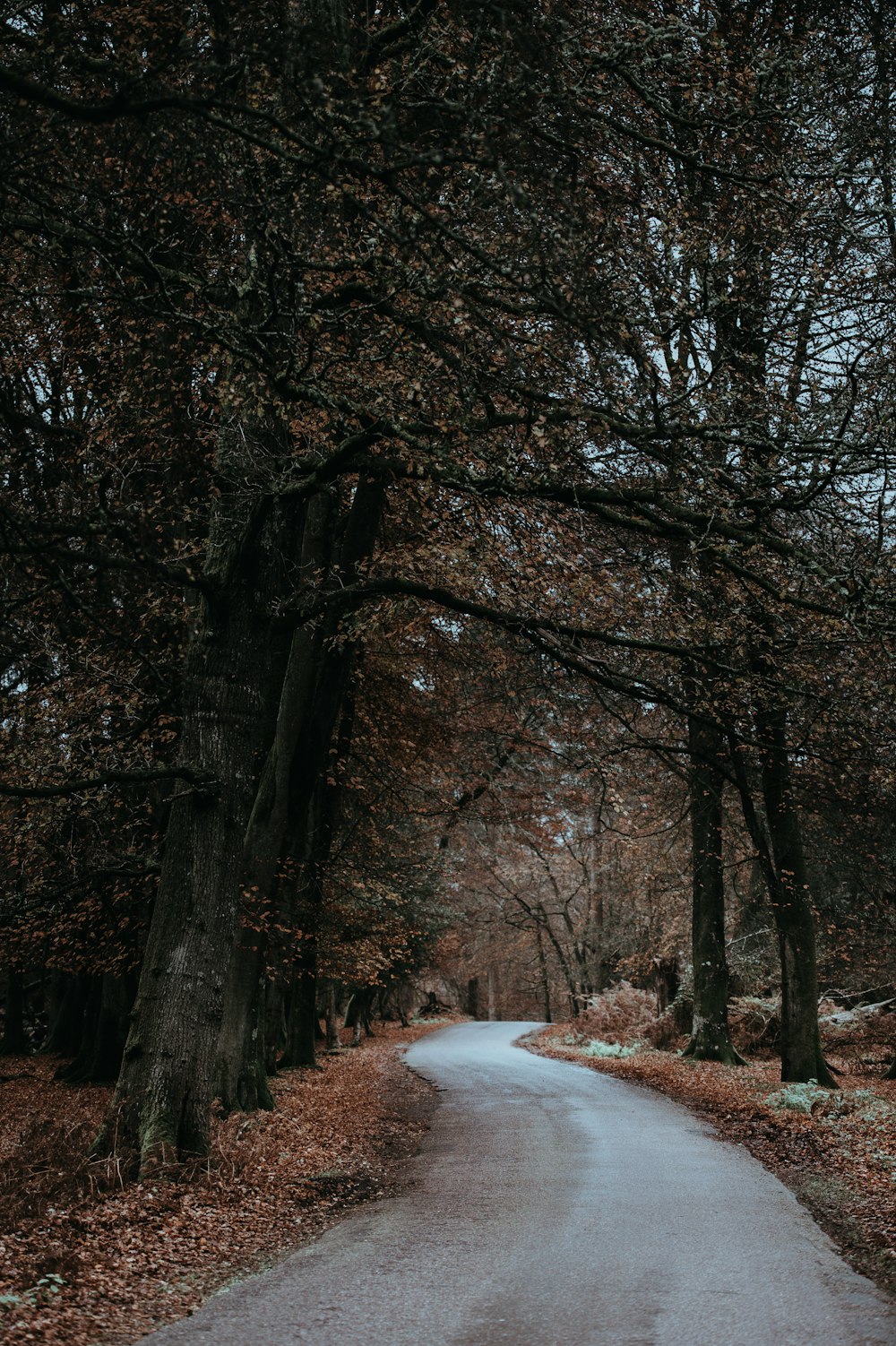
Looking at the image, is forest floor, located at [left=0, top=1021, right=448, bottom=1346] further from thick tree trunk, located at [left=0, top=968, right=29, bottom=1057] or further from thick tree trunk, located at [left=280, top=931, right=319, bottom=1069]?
thick tree trunk, located at [left=0, top=968, right=29, bottom=1057]

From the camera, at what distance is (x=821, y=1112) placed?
493 inches

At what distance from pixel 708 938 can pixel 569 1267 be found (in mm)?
14636

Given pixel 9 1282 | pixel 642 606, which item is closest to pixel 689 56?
pixel 642 606

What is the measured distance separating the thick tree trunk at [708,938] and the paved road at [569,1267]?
8875mm

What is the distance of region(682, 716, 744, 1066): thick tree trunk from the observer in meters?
19.5

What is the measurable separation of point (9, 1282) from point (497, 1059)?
70.2 feet

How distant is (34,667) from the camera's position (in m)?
11.9

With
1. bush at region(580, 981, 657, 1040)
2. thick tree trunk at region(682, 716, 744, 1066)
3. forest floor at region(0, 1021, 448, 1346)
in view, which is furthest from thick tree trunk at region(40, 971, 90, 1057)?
bush at region(580, 981, 657, 1040)

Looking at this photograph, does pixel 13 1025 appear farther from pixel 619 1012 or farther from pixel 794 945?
pixel 794 945

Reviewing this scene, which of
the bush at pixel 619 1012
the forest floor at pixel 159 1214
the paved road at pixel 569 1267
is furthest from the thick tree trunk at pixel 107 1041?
the bush at pixel 619 1012

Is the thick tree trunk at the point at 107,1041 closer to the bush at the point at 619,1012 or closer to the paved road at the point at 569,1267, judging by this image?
the paved road at the point at 569,1267

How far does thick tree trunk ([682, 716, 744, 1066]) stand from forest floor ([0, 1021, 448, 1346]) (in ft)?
27.3

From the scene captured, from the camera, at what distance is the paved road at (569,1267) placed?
195 inches

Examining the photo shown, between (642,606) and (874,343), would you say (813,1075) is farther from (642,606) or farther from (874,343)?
(874,343)
